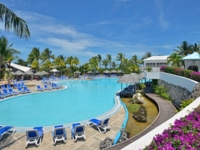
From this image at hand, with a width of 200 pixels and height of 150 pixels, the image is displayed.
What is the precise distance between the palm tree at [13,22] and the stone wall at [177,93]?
1087 centimetres

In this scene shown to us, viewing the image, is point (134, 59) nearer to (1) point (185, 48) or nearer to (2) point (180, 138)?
(1) point (185, 48)

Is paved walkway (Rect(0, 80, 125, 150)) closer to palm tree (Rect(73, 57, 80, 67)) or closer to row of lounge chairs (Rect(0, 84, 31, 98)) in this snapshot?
row of lounge chairs (Rect(0, 84, 31, 98))

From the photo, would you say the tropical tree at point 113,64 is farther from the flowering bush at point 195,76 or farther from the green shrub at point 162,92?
the flowering bush at point 195,76

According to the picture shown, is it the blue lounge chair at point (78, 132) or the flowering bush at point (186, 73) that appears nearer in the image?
the blue lounge chair at point (78, 132)

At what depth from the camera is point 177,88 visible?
12547mm

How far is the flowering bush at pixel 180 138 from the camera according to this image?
2553mm

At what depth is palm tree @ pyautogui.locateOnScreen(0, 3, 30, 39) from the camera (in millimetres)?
6195

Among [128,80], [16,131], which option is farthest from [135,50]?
[16,131]

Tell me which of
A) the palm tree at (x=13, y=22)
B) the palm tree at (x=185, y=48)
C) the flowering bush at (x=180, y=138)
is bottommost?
the flowering bush at (x=180, y=138)

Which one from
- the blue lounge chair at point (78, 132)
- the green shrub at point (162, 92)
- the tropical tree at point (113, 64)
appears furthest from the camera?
the tropical tree at point (113, 64)

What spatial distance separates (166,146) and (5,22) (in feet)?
25.0

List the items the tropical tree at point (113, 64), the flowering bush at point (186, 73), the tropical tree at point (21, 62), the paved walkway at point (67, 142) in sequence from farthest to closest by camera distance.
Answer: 1. the tropical tree at point (113, 64)
2. the tropical tree at point (21, 62)
3. the flowering bush at point (186, 73)
4. the paved walkway at point (67, 142)

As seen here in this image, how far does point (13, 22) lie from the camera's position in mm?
6492

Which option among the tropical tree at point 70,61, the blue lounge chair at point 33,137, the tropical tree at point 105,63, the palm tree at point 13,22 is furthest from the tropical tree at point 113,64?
the blue lounge chair at point 33,137
